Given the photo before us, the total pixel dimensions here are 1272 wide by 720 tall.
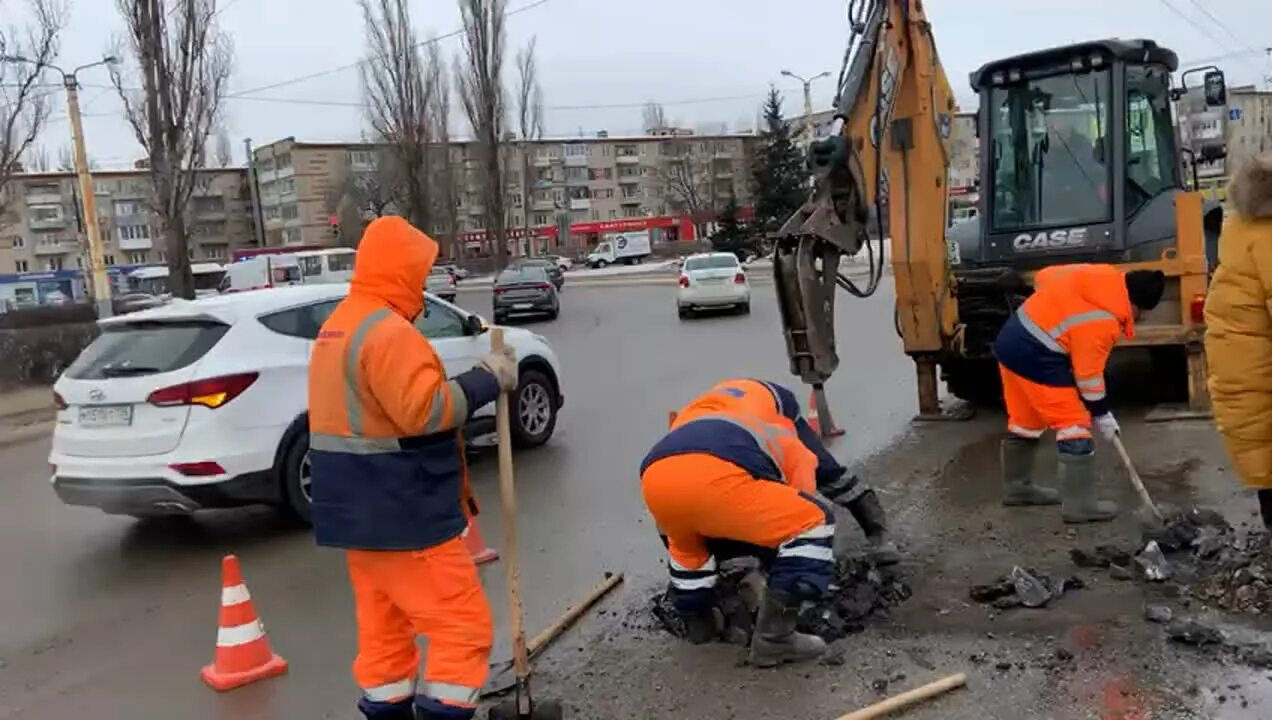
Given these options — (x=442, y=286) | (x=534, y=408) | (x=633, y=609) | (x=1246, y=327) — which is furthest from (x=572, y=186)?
(x=1246, y=327)

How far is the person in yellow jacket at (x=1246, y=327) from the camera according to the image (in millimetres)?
4781

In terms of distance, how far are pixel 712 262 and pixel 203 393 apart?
756 inches

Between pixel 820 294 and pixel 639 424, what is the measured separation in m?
3.57

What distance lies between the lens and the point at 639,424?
1123 cm

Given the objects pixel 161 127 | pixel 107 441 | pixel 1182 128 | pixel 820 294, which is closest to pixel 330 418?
pixel 107 441

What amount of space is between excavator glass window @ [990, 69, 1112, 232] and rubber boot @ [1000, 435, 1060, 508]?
340 cm

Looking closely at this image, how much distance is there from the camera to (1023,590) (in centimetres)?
508

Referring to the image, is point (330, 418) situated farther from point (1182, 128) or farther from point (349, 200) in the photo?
point (349, 200)

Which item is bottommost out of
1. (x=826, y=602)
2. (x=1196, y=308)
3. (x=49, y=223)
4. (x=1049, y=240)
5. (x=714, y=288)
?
(x=826, y=602)

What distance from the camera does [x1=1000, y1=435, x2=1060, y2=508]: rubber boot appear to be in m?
6.78

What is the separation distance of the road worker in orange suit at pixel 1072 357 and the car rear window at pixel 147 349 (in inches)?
199

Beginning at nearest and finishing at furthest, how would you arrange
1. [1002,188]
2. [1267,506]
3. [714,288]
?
1. [1267,506]
2. [1002,188]
3. [714,288]

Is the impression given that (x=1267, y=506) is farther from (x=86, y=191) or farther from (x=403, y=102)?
(x=403, y=102)

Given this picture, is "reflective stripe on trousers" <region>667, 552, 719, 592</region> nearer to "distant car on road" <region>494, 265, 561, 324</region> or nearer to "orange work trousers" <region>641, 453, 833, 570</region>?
"orange work trousers" <region>641, 453, 833, 570</region>
